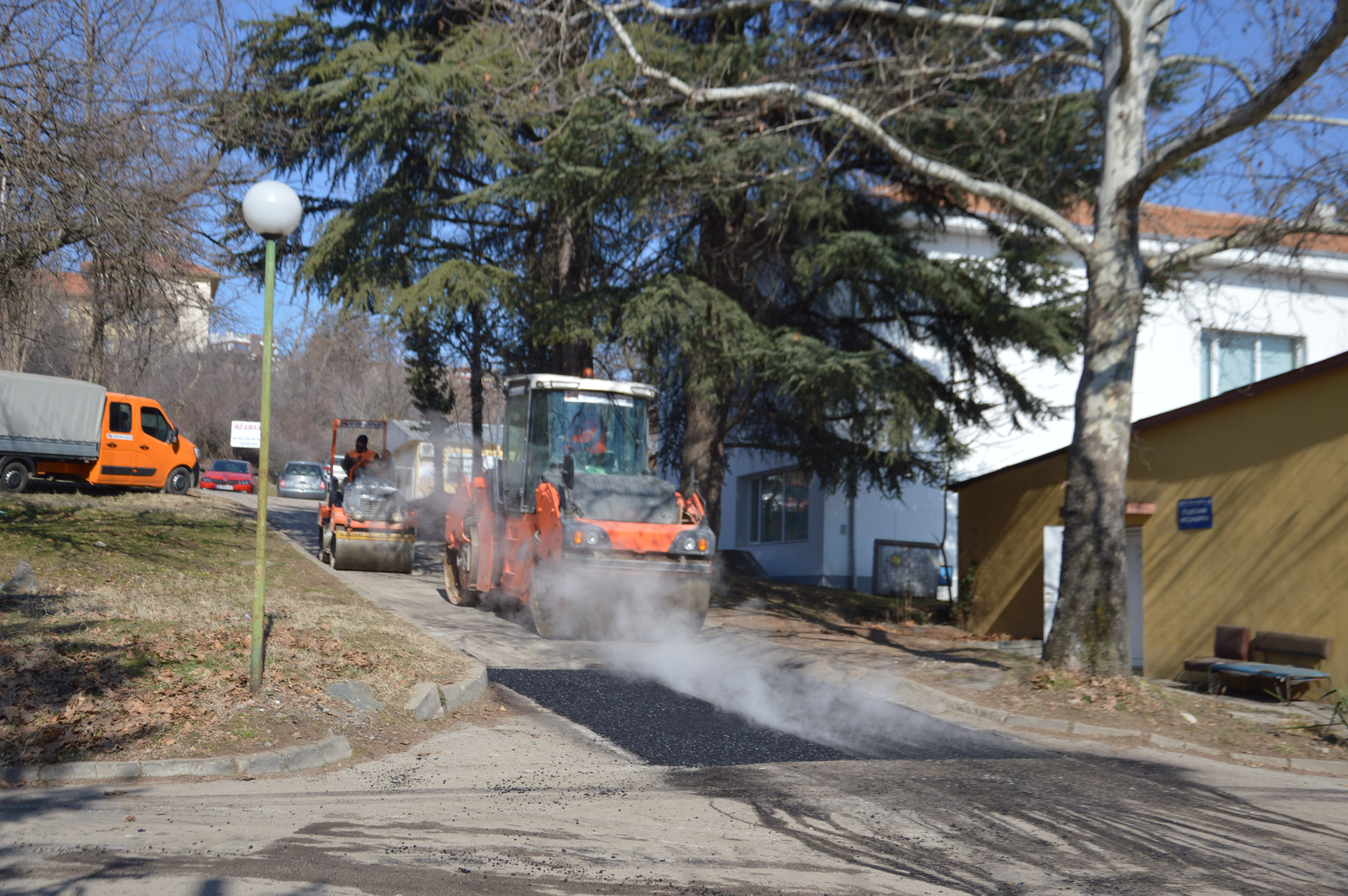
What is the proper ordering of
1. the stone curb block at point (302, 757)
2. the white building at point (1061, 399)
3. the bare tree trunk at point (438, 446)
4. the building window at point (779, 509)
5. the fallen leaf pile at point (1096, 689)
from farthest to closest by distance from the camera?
the bare tree trunk at point (438, 446)
the building window at point (779, 509)
the white building at point (1061, 399)
the fallen leaf pile at point (1096, 689)
the stone curb block at point (302, 757)

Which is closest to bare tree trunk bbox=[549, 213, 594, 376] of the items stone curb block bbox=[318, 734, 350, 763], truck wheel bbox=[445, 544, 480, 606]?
truck wheel bbox=[445, 544, 480, 606]

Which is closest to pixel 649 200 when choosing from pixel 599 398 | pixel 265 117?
pixel 599 398

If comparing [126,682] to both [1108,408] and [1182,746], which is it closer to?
[1182,746]

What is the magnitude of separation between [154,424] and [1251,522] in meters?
23.2

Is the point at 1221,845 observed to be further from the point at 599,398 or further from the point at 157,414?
the point at 157,414

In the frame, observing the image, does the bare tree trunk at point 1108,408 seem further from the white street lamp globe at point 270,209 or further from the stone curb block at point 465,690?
the white street lamp globe at point 270,209

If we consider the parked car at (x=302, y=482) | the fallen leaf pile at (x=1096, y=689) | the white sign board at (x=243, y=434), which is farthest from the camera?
the white sign board at (x=243, y=434)

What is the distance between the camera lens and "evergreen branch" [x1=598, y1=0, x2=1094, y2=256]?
11.6 meters

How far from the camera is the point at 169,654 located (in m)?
8.29

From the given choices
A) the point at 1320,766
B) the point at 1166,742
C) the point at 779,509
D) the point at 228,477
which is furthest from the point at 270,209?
the point at 228,477

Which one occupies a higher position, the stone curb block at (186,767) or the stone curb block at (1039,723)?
the stone curb block at (186,767)

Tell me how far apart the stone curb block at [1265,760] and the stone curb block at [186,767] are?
776 centimetres

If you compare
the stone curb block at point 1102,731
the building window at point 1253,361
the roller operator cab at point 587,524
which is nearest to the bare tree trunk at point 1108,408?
the stone curb block at point 1102,731

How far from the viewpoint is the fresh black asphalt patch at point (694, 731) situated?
756 centimetres
